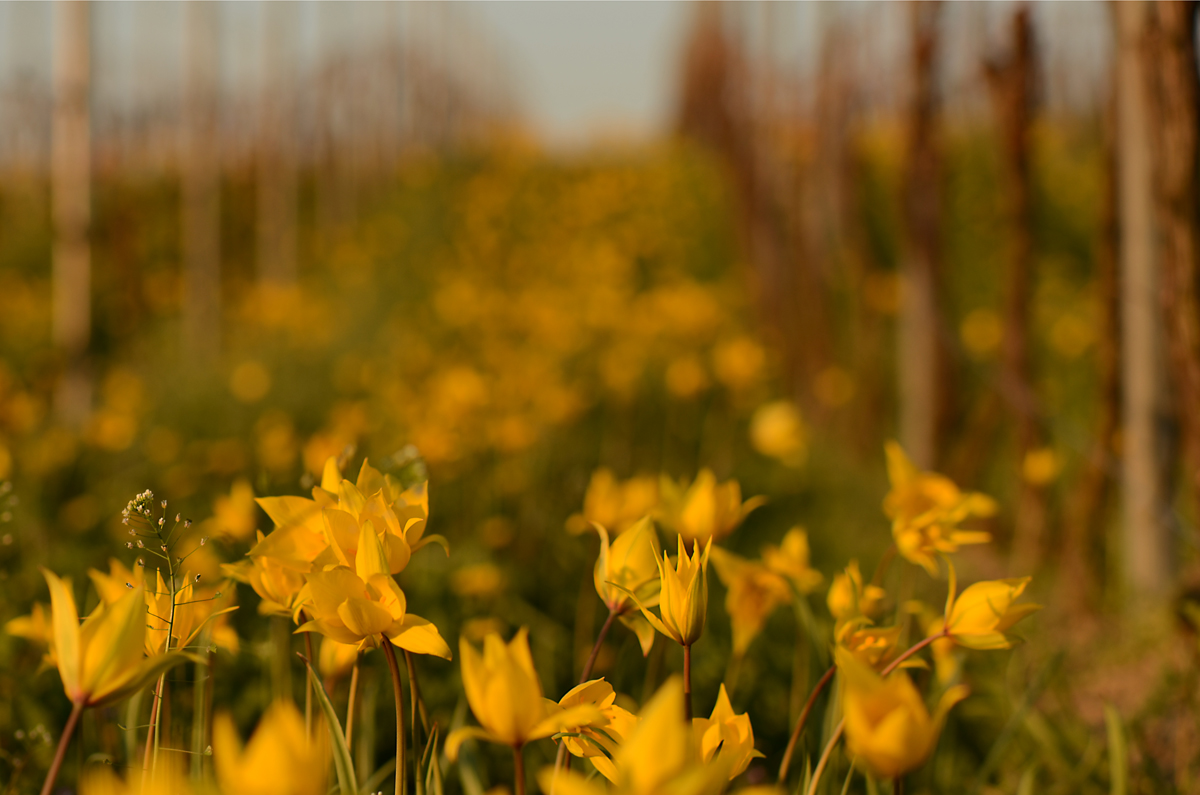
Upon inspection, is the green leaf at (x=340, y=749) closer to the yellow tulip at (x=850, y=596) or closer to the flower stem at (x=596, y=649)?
the flower stem at (x=596, y=649)

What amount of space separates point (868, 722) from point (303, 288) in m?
7.59

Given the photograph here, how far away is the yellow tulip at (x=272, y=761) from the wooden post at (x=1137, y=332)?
1593 millimetres

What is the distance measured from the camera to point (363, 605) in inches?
23.6

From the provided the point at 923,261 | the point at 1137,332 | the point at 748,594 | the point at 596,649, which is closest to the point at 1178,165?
the point at 1137,332

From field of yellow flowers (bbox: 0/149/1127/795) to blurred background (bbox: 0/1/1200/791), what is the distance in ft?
0.08

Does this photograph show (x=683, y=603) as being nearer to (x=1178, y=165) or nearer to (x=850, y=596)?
(x=850, y=596)

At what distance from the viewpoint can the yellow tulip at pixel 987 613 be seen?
26.4 inches

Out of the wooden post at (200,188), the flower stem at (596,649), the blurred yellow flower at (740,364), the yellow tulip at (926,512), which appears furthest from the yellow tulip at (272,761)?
the wooden post at (200,188)

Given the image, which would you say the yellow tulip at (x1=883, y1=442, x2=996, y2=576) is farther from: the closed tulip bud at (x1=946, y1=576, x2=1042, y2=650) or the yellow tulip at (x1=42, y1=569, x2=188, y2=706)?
the yellow tulip at (x1=42, y1=569, x2=188, y2=706)

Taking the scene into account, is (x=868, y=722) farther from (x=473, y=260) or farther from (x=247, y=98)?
(x=247, y=98)

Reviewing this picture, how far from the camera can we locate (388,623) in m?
0.62

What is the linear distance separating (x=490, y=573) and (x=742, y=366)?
4.67ft

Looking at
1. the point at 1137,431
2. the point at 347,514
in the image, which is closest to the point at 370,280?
the point at 1137,431

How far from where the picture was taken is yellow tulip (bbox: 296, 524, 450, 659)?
0.60 m
